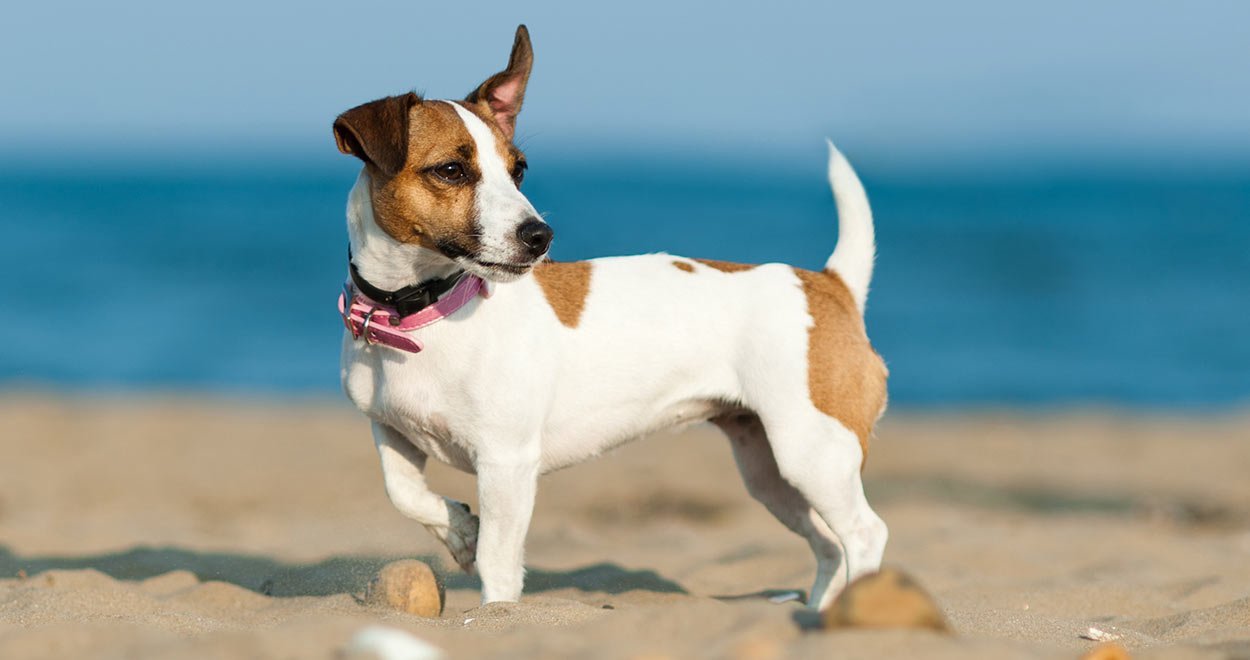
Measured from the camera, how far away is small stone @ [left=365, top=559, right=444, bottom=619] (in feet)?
14.5

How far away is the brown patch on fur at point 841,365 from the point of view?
15.6 feet

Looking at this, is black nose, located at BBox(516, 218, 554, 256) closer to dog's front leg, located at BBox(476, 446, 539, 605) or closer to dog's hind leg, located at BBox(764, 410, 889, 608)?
dog's front leg, located at BBox(476, 446, 539, 605)

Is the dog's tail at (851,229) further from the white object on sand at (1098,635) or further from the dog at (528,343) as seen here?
the white object on sand at (1098,635)

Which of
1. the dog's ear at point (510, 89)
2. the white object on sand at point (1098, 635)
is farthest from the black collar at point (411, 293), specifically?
the white object on sand at point (1098, 635)

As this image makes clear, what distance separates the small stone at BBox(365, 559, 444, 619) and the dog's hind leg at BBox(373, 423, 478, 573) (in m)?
0.20

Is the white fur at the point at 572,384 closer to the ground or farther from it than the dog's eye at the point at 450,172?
closer to the ground

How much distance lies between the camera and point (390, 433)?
15.5 ft

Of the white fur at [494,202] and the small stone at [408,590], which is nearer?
the white fur at [494,202]

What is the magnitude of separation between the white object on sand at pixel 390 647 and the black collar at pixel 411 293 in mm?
1501

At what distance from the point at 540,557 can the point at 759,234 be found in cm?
2446

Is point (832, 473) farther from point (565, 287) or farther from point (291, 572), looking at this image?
point (291, 572)

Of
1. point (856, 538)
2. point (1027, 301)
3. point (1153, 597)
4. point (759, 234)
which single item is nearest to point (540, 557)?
point (856, 538)

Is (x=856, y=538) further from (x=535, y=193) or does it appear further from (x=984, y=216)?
(x=535, y=193)

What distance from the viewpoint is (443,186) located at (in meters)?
4.31
